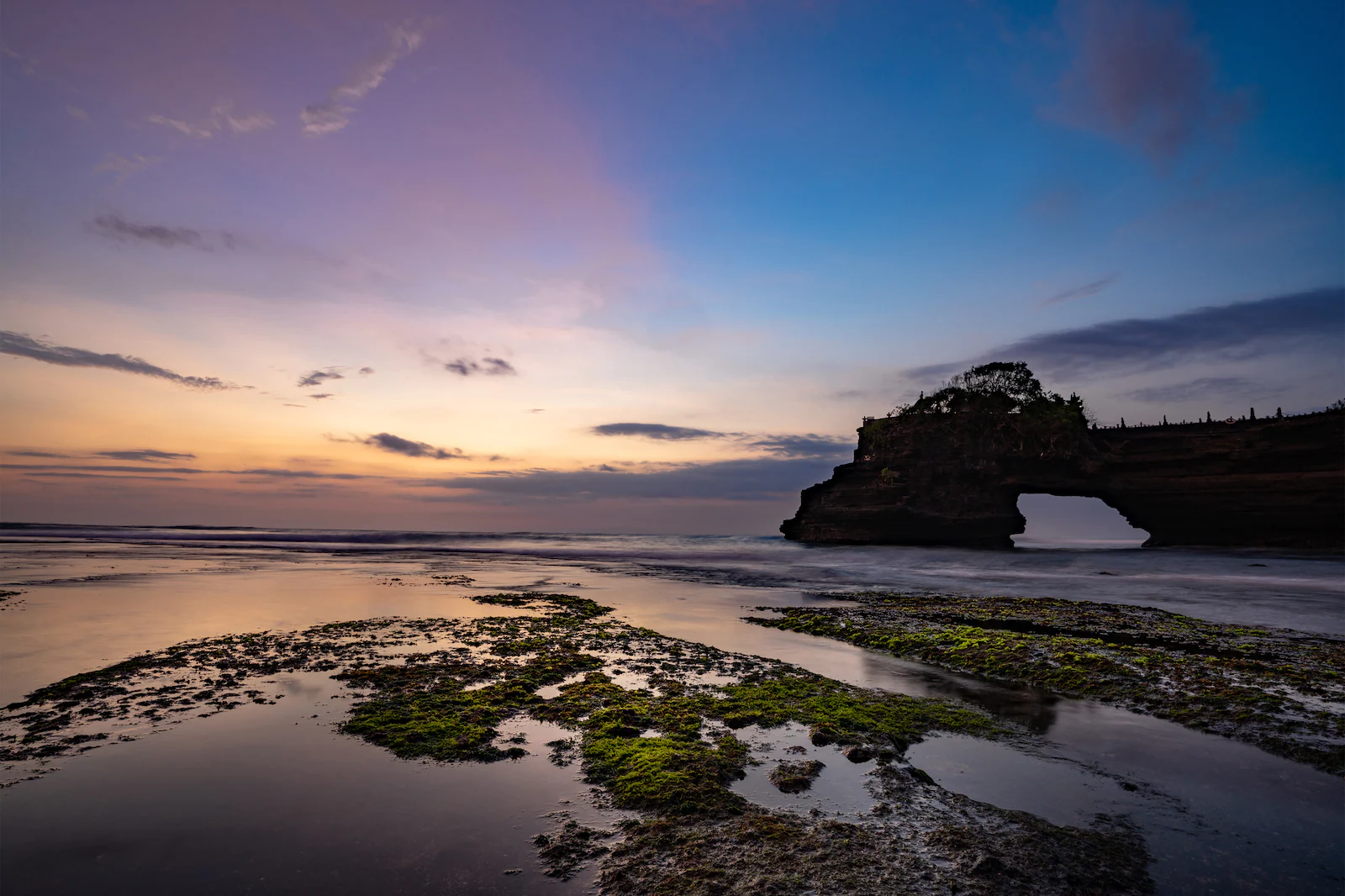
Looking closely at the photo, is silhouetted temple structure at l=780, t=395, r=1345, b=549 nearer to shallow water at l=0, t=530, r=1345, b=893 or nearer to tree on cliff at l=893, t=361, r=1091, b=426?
tree on cliff at l=893, t=361, r=1091, b=426

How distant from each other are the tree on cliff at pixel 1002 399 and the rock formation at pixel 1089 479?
22.1 inches

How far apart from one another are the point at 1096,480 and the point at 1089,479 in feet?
1.65

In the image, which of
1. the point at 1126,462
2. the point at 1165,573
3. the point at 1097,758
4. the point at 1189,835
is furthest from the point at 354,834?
the point at 1126,462

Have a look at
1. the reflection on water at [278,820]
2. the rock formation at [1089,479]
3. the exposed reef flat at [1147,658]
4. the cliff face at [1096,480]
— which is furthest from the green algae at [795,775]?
the rock formation at [1089,479]

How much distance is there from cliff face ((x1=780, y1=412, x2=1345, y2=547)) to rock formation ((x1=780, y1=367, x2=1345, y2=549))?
83 millimetres

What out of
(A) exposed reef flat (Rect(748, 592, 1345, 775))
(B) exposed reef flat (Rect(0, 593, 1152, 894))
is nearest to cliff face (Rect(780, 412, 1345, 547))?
(A) exposed reef flat (Rect(748, 592, 1345, 775))

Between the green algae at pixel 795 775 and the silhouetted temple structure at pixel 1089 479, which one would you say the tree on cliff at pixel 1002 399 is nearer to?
the silhouetted temple structure at pixel 1089 479

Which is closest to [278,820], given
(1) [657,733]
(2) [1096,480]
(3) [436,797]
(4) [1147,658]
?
(3) [436,797]

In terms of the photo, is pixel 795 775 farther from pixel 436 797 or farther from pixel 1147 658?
pixel 1147 658

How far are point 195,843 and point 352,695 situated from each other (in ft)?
15.5

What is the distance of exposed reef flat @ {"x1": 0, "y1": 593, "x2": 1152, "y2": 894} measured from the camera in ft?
16.6

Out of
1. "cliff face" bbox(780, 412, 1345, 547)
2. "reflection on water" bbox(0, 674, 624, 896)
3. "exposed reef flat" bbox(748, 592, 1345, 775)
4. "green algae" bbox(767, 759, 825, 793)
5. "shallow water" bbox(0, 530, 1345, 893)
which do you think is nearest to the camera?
"reflection on water" bbox(0, 674, 624, 896)

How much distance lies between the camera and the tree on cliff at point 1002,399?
5428 centimetres

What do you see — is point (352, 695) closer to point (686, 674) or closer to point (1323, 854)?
point (686, 674)
